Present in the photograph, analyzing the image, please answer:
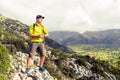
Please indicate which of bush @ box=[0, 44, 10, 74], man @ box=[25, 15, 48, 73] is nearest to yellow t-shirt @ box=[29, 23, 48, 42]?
man @ box=[25, 15, 48, 73]

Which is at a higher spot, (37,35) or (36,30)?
(36,30)

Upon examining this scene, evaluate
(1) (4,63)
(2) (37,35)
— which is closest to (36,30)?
(2) (37,35)

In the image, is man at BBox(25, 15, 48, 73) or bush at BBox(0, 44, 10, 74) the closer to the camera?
man at BBox(25, 15, 48, 73)

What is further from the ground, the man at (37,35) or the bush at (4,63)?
the man at (37,35)

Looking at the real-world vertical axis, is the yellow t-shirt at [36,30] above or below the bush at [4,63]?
above

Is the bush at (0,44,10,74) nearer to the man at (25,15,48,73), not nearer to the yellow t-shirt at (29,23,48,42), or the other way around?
the man at (25,15,48,73)

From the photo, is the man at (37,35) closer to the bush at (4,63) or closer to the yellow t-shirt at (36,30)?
the yellow t-shirt at (36,30)

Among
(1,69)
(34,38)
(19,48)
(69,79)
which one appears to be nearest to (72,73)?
(69,79)

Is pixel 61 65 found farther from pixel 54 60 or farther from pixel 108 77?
pixel 108 77

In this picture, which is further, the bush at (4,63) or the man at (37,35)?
the bush at (4,63)

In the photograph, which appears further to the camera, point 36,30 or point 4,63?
point 4,63

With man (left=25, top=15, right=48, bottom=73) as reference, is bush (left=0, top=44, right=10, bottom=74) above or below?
below

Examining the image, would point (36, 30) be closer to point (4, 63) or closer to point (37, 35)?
point (37, 35)

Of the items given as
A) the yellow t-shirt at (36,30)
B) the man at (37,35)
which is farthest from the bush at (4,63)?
the yellow t-shirt at (36,30)
